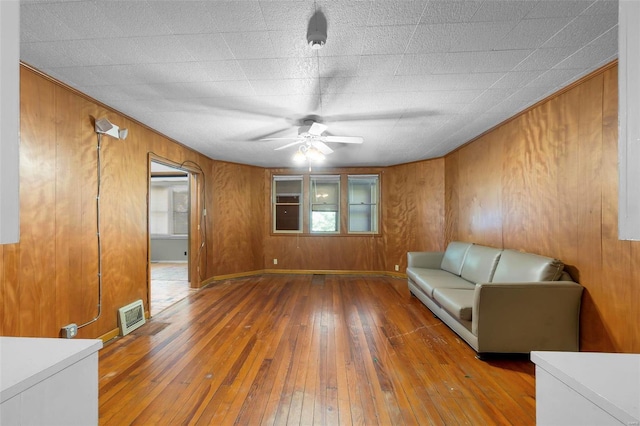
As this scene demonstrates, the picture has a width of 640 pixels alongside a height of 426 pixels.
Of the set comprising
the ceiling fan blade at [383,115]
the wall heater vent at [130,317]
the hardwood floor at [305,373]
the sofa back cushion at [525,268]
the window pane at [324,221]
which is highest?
the ceiling fan blade at [383,115]

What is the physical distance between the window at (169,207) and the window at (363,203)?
4.74 meters

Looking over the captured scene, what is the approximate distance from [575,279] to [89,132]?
15.2 ft

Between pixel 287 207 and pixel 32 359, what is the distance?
508 cm

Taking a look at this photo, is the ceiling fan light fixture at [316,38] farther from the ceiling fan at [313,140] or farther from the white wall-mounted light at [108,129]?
the white wall-mounted light at [108,129]

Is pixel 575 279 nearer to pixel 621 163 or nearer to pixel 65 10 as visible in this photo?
pixel 621 163

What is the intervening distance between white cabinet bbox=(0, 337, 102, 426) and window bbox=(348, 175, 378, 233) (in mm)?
5002

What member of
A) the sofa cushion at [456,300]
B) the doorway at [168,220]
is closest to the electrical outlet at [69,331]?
the sofa cushion at [456,300]

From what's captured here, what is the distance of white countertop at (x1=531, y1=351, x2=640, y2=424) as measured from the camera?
0.56m

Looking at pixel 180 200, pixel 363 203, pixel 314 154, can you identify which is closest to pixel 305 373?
pixel 314 154

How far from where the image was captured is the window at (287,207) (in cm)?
572

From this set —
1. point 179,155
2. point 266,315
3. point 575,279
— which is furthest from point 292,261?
point 575,279

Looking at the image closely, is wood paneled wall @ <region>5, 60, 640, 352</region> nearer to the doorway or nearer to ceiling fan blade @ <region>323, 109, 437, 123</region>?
ceiling fan blade @ <region>323, 109, 437, 123</region>

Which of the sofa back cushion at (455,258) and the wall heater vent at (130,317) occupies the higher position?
the sofa back cushion at (455,258)

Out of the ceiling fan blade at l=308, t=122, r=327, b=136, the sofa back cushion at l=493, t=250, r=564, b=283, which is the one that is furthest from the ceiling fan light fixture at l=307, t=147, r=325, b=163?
the sofa back cushion at l=493, t=250, r=564, b=283
